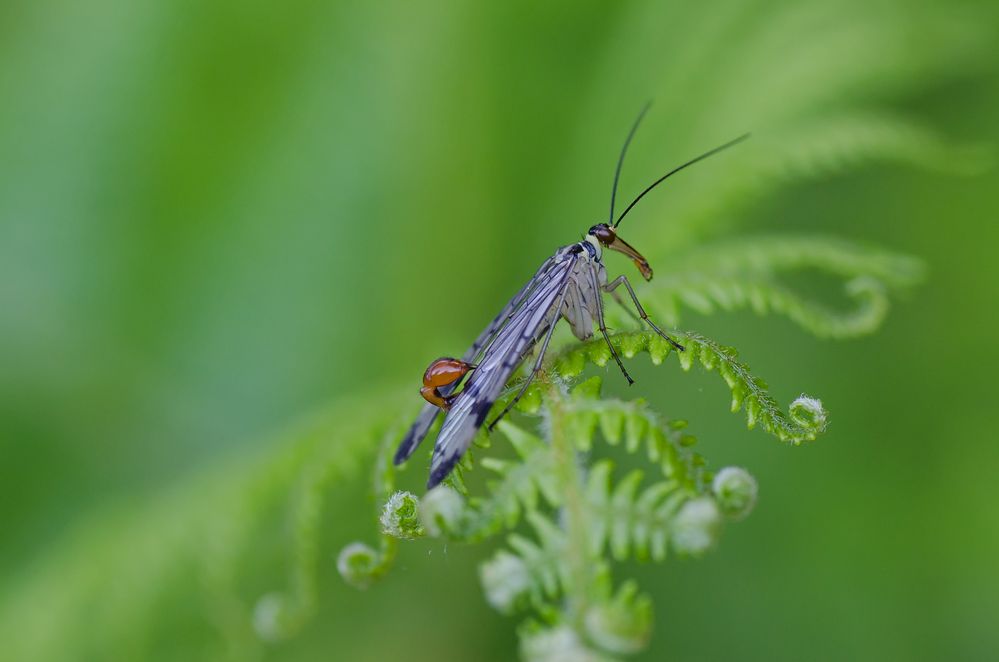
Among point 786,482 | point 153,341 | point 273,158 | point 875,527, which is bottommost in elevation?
point 875,527

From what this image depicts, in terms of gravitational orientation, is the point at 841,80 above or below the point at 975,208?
above

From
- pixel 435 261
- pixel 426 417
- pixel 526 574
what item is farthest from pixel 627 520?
pixel 435 261

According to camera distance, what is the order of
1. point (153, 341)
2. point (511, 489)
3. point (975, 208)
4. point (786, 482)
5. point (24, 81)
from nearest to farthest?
point (511, 489), point (786, 482), point (975, 208), point (153, 341), point (24, 81)

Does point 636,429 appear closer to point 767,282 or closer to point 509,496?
point 509,496

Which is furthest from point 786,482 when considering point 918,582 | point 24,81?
point 24,81

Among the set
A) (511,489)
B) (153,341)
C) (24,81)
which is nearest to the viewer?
(511,489)

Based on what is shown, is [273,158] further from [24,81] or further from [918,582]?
[918,582]

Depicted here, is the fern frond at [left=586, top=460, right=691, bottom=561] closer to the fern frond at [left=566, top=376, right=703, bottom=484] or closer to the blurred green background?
the fern frond at [left=566, top=376, right=703, bottom=484]

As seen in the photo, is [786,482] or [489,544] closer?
[489,544]
